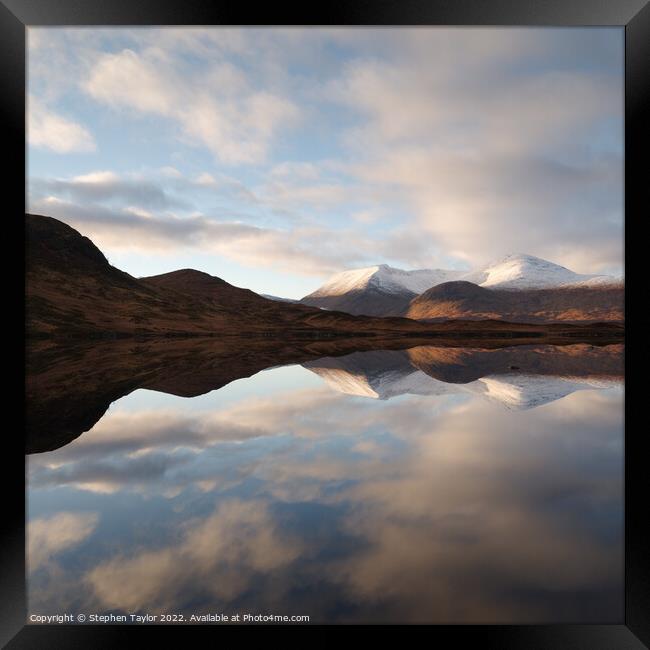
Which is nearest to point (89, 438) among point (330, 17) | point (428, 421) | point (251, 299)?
point (428, 421)

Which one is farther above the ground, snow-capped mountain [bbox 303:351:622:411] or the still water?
snow-capped mountain [bbox 303:351:622:411]

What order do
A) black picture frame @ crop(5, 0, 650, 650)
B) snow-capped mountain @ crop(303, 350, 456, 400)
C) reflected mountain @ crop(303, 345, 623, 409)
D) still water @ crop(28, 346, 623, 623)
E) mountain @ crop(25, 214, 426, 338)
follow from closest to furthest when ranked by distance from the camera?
black picture frame @ crop(5, 0, 650, 650), still water @ crop(28, 346, 623, 623), reflected mountain @ crop(303, 345, 623, 409), snow-capped mountain @ crop(303, 350, 456, 400), mountain @ crop(25, 214, 426, 338)

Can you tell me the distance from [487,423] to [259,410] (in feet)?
31.5

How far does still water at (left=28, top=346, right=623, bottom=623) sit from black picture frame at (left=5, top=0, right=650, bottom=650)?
647 millimetres

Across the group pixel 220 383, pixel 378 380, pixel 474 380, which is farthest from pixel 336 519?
pixel 474 380

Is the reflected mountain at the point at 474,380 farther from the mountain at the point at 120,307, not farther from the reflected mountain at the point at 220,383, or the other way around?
the mountain at the point at 120,307

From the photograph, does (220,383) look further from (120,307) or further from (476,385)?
(120,307)

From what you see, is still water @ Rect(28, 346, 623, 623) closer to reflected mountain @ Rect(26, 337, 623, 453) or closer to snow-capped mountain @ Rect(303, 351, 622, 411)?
reflected mountain @ Rect(26, 337, 623, 453)

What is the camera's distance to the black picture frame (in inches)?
180

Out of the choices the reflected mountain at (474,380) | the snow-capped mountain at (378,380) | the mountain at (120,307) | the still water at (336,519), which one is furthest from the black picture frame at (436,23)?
the mountain at (120,307)

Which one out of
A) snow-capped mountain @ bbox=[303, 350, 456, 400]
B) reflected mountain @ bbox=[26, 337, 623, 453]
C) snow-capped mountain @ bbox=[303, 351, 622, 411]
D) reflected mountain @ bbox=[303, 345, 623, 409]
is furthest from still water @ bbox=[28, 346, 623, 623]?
snow-capped mountain @ bbox=[303, 350, 456, 400]

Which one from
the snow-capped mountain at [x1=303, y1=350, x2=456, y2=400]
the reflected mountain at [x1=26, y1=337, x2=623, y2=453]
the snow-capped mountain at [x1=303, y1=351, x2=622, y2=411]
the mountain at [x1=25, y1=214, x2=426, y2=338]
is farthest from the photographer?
the mountain at [x1=25, y1=214, x2=426, y2=338]

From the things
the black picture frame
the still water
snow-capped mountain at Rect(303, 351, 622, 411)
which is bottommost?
the still water

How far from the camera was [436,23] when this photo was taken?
6078 mm
